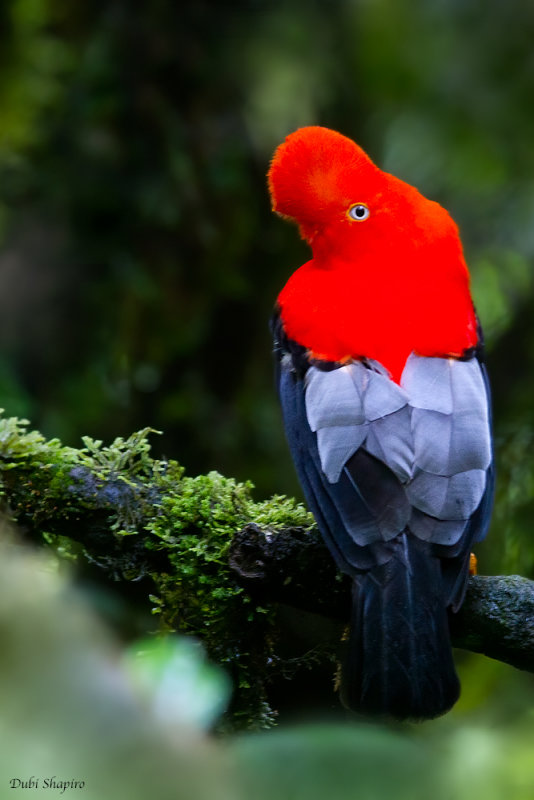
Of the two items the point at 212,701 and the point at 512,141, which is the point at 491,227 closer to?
the point at 512,141

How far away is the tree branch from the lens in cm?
215

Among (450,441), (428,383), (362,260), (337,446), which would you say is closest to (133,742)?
(337,446)

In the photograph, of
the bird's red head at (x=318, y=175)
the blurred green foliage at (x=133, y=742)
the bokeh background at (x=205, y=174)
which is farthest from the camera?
the bokeh background at (x=205, y=174)

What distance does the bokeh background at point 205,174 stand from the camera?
500 cm

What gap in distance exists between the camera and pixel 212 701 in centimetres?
160

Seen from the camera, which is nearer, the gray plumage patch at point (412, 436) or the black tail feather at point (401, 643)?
the black tail feather at point (401, 643)

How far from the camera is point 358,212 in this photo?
290cm

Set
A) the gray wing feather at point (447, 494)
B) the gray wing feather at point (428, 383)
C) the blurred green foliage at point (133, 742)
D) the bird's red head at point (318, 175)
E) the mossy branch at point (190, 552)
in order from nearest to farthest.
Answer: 1. the blurred green foliage at point (133, 742)
2. the gray wing feather at point (447, 494)
3. the mossy branch at point (190, 552)
4. the gray wing feather at point (428, 383)
5. the bird's red head at point (318, 175)

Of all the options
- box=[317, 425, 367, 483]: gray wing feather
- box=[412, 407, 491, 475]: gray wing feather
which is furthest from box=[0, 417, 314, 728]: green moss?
box=[412, 407, 491, 475]: gray wing feather

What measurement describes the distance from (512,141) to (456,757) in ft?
13.5

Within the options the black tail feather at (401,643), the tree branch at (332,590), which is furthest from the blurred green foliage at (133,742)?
the tree branch at (332,590)

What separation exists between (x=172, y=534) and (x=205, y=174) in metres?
3.60

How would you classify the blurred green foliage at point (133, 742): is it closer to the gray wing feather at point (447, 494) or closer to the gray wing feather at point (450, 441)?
the gray wing feather at point (447, 494)

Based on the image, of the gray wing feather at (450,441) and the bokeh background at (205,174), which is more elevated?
the bokeh background at (205,174)
